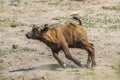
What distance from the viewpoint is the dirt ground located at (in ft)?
26.8

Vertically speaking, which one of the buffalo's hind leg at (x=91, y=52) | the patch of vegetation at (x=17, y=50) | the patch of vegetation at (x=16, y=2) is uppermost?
the buffalo's hind leg at (x=91, y=52)

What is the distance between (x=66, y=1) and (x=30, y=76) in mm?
10186

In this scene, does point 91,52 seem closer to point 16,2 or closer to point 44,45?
point 44,45

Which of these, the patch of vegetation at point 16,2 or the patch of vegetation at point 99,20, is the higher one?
the patch of vegetation at point 99,20

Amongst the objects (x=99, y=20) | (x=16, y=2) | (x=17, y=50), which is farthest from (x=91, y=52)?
(x=16, y=2)

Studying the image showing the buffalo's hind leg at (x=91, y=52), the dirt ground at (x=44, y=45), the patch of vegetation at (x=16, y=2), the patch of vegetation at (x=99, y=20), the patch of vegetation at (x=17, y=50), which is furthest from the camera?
the patch of vegetation at (x=16, y=2)

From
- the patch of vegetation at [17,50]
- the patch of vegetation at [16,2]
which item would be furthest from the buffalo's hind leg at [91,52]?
the patch of vegetation at [16,2]

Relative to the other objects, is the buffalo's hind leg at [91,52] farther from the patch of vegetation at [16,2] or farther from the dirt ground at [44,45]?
the patch of vegetation at [16,2]

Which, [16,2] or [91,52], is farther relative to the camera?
[16,2]

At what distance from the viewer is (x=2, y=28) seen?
1373 cm

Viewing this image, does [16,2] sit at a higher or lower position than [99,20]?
lower

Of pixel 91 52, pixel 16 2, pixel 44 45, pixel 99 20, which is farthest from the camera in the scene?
pixel 16 2

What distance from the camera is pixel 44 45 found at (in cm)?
1096

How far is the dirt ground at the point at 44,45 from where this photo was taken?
816 centimetres
